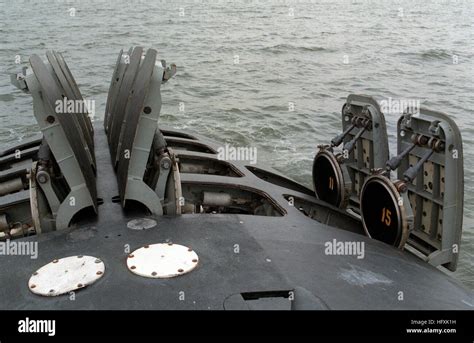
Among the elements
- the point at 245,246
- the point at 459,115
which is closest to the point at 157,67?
the point at 245,246

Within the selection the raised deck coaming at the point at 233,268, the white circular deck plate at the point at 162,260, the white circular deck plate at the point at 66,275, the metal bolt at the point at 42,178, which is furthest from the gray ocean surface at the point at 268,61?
the metal bolt at the point at 42,178

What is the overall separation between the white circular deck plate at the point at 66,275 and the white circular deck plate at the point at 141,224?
0.72m

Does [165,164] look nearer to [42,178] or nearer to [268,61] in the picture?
[42,178]

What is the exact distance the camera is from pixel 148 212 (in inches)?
221

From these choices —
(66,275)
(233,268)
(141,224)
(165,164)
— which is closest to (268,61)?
(165,164)

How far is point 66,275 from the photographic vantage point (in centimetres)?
431

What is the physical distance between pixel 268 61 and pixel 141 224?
58.3ft

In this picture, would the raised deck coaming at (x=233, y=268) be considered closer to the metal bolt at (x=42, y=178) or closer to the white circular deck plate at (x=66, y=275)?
the white circular deck plate at (x=66, y=275)

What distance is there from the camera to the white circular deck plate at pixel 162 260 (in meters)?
4.34

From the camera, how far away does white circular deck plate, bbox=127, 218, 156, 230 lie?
5.23 m

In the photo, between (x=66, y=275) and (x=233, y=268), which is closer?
(x=66, y=275)

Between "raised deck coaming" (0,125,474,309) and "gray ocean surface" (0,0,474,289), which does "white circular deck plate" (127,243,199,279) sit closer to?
"raised deck coaming" (0,125,474,309)
